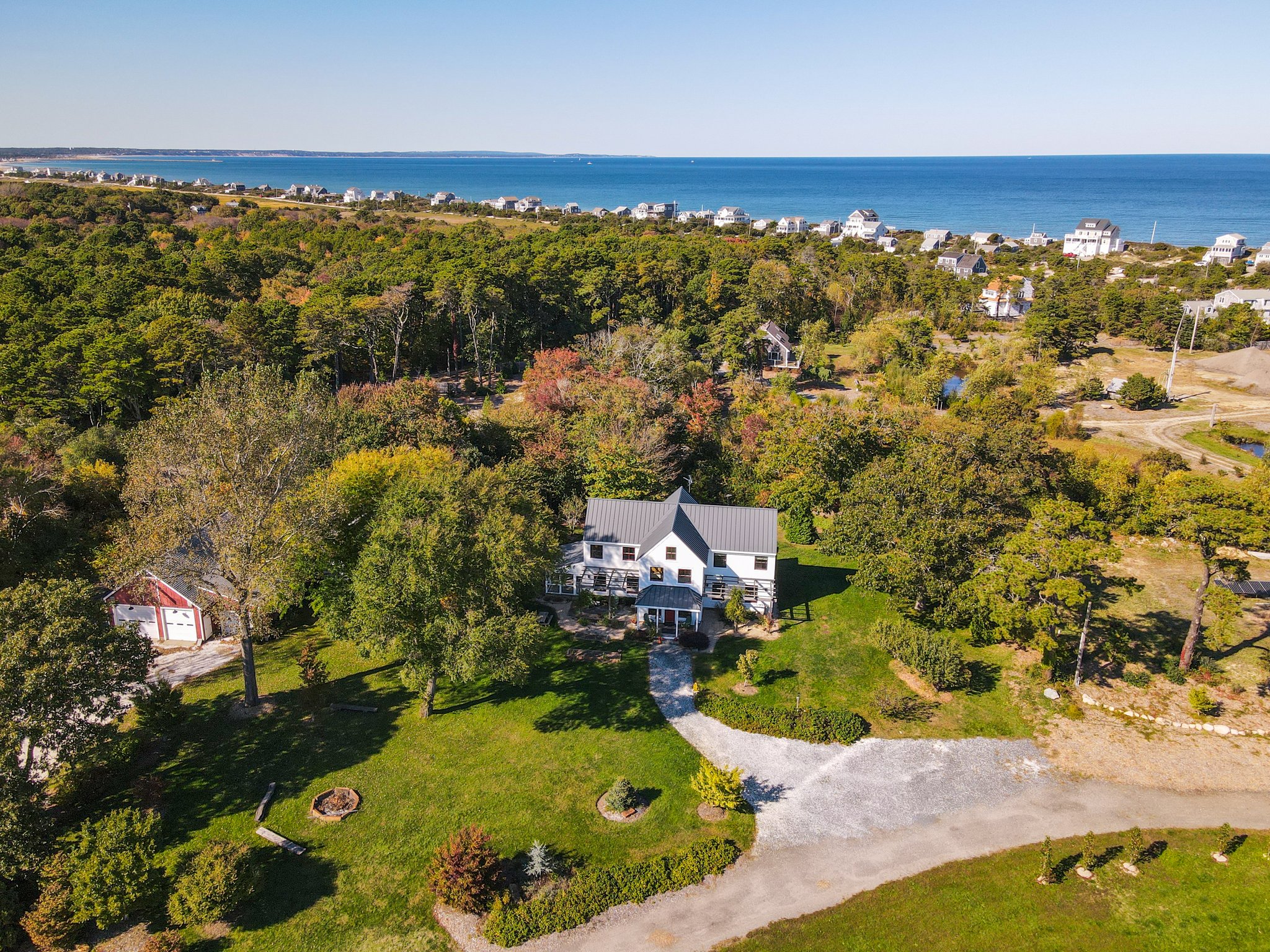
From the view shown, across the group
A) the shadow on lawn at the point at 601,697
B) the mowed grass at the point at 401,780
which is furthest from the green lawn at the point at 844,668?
the mowed grass at the point at 401,780

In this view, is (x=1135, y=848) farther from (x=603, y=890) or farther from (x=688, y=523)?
(x=688, y=523)


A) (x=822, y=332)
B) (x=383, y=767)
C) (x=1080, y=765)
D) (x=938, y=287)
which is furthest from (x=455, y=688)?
(x=938, y=287)

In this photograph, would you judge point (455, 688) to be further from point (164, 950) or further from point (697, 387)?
point (697, 387)

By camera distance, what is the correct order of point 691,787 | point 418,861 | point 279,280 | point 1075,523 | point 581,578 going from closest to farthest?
1. point 418,861
2. point 691,787
3. point 1075,523
4. point 581,578
5. point 279,280

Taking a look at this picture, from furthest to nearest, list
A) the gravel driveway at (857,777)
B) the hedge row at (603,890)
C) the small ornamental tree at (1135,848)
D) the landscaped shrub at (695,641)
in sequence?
the landscaped shrub at (695,641) < the gravel driveway at (857,777) < the small ornamental tree at (1135,848) < the hedge row at (603,890)

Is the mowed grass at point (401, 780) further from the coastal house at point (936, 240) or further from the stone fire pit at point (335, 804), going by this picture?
the coastal house at point (936, 240)

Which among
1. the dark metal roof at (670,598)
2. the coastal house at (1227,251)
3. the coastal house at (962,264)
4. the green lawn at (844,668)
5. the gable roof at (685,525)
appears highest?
the coastal house at (1227,251)
